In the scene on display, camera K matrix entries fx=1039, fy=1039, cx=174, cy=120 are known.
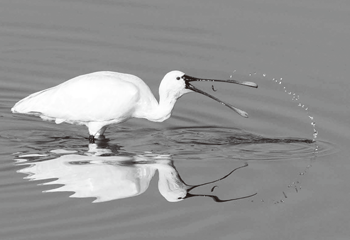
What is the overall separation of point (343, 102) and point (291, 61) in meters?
1.73

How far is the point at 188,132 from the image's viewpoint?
14.4 meters

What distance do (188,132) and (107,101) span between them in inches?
49.4

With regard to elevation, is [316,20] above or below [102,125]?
above

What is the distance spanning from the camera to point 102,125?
14109 mm

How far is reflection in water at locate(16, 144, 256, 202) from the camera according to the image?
39.4 ft

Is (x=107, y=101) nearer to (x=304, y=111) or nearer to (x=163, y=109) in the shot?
(x=163, y=109)

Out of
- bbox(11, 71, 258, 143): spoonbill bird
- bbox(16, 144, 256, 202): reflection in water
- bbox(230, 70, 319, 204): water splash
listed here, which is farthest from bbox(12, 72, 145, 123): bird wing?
bbox(230, 70, 319, 204): water splash

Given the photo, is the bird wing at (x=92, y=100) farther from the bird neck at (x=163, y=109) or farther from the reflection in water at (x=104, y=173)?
the reflection in water at (x=104, y=173)

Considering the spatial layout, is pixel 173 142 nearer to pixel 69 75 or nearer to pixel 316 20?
pixel 69 75

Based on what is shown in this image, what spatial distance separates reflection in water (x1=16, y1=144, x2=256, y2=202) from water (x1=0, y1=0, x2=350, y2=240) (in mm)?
25

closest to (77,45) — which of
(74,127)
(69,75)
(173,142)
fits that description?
(69,75)

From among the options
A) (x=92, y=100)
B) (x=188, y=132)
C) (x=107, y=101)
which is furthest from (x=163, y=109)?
(x=92, y=100)

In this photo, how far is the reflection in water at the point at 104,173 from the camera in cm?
1202

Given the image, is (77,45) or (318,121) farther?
(77,45)
